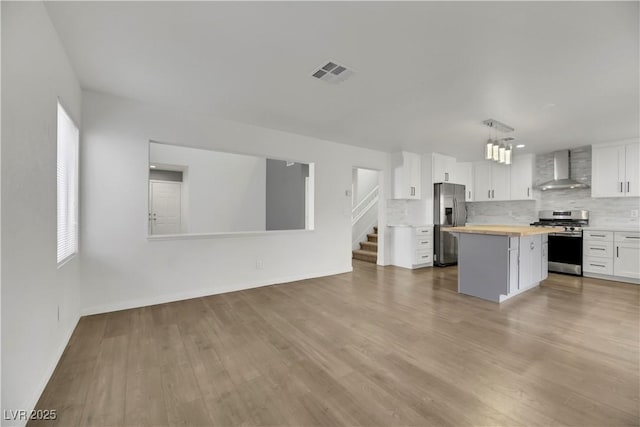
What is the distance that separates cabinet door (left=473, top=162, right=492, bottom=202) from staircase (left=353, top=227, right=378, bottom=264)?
105 inches

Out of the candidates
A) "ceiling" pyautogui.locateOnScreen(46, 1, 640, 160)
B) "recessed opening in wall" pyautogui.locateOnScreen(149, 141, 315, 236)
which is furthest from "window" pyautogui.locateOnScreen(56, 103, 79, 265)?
"recessed opening in wall" pyautogui.locateOnScreen(149, 141, 315, 236)

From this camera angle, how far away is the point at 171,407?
5.27 feet

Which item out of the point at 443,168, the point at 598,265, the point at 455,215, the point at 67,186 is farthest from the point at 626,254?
the point at 67,186

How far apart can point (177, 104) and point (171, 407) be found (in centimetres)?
311

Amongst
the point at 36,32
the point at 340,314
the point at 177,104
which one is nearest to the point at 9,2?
the point at 36,32

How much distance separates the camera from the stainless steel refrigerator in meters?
6.03

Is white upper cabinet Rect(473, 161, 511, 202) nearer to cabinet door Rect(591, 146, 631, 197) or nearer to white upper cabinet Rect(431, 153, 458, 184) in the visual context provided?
white upper cabinet Rect(431, 153, 458, 184)

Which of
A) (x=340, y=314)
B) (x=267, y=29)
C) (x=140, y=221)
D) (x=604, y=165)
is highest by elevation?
(x=267, y=29)

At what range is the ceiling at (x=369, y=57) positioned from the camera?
1.78 metres

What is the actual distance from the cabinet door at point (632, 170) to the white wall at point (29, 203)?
7.69 meters

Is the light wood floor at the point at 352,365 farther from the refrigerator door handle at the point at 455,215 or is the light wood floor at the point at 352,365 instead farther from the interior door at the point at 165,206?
the interior door at the point at 165,206

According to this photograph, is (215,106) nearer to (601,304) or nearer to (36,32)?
(36,32)

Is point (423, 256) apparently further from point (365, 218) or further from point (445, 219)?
point (365, 218)

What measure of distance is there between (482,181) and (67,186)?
7.53m
